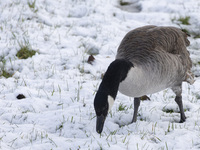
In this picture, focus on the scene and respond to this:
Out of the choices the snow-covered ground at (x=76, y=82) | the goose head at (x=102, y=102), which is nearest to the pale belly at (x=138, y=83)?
the goose head at (x=102, y=102)

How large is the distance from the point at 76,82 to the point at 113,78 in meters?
2.24

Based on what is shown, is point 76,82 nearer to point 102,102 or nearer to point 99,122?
point 99,122

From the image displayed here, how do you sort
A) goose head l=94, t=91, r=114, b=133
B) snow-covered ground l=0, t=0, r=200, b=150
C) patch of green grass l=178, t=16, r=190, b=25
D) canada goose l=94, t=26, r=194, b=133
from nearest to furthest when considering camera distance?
goose head l=94, t=91, r=114, b=133 → canada goose l=94, t=26, r=194, b=133 → snow-covered ground l=0, t=0, r=200, b=150 → patch of green grass l=178, t=16, r=190, b=25

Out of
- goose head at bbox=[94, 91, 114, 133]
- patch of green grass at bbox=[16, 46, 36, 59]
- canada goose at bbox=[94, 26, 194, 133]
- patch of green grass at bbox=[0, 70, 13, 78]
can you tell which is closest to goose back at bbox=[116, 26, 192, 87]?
canada goose at bbox=[94, 26, 194, 133]

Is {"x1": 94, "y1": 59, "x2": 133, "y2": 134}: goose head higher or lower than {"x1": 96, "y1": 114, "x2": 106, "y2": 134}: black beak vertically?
higher

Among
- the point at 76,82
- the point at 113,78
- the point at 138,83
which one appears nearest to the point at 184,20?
the point at 76,82

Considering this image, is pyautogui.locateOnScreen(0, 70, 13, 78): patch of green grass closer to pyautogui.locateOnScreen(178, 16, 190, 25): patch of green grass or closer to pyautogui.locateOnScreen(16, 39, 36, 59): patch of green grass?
pyautogui.locateOnScreen(16, 39, 36, 59): patch of green grass

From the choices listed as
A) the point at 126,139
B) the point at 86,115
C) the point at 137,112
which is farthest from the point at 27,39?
the point at 126,139

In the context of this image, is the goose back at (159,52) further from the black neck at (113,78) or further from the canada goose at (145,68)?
the black neck at (113,78)

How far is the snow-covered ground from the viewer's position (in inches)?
137

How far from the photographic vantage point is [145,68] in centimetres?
361

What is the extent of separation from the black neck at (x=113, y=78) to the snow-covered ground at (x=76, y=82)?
0.63 metres

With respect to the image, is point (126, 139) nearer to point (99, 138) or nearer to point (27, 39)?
point (99, 138)

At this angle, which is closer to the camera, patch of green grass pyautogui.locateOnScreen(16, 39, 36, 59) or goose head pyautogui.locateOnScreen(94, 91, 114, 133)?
goose head pyautogui.locateOnScreen(94, 91, 114, 133)
